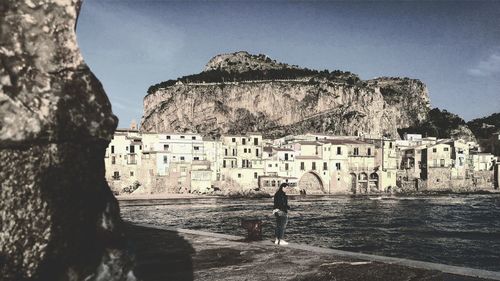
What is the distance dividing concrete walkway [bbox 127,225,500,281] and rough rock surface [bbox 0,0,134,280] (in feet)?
8.78

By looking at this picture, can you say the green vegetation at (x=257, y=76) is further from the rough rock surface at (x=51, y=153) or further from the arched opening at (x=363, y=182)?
the rough rock surface at (x=51, y=153)

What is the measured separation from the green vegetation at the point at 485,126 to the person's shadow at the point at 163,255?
495ft

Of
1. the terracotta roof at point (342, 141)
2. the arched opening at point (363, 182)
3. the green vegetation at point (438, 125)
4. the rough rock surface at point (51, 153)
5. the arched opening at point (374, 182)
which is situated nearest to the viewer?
the rough rock surface at point (51, 153)

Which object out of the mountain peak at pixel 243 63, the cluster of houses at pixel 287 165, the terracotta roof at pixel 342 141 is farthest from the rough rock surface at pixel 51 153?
the mountain peak at pixel 243 63

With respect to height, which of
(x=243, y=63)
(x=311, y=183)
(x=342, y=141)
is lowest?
(x=311, y=183)

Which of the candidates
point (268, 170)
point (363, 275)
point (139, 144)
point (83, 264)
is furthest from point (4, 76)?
point (268, 170)

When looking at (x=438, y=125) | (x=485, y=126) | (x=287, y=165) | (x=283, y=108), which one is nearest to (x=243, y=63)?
(x=283, y=108)

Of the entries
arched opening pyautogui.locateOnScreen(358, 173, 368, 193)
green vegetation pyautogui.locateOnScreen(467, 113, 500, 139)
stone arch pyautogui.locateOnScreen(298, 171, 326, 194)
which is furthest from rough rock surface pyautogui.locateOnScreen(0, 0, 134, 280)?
green vegetation pyautogui.locateOnScreen(467, 113, 500, 139)

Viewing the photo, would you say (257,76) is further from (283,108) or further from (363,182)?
(363,182)

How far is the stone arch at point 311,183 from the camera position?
3327 inches

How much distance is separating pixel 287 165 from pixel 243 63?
369ft

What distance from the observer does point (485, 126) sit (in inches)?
6112

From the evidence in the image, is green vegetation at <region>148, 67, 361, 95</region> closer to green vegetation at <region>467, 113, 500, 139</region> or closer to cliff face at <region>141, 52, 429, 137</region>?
cliff face at <region>141, 52, 429, 137</region>

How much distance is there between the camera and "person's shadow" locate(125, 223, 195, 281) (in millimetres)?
6538
